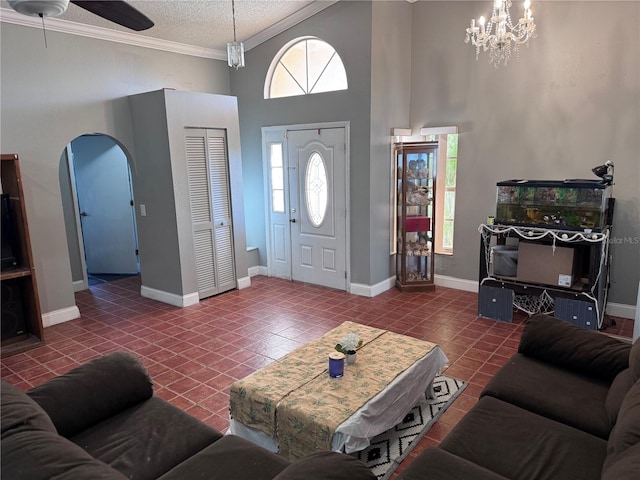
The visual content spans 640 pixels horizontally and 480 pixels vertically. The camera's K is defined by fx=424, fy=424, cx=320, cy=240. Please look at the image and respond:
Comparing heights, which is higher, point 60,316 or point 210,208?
point 210,208

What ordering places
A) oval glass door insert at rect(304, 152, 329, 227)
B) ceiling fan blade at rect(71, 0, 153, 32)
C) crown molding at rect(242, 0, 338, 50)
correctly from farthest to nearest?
oval glass door insert at rect(304, 152, 329, 227) → crown molding at rect(242, 0, 338, 50) → ceiling fan blade at rect(71, 0, 153, 32)

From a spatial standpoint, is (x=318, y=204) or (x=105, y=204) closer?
(x=318, y=204)

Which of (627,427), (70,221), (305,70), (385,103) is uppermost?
(305,70)

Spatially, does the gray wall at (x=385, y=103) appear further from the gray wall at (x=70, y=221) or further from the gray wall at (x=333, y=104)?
the gray wall at (x=70, y=221)

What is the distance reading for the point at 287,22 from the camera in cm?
516

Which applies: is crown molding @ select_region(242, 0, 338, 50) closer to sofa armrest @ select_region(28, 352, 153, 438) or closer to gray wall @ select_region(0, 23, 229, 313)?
gray wall @ select_region(0, 23, 229, 313)

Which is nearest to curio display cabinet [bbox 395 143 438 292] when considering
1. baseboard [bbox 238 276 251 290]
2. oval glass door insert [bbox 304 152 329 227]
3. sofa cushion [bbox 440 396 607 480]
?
oval glass door insert [bbox 304 152 329 227]

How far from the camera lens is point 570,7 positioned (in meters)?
4.14

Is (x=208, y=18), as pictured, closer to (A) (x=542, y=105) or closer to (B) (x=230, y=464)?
(A) (x=542, y=105)

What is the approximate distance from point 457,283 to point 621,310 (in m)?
1.69

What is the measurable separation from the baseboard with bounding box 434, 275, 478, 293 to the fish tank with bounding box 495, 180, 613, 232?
117 centimetres

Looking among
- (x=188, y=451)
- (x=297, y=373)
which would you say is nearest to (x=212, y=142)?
(x=297, y=373)

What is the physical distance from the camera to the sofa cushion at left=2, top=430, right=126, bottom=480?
3.94 ft

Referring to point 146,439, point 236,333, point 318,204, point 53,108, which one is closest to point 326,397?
point 146,439
